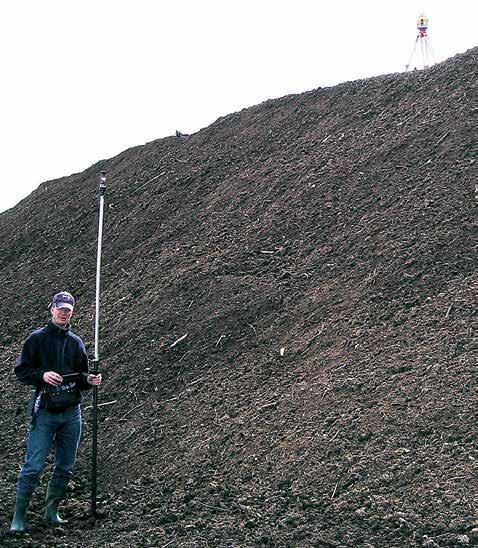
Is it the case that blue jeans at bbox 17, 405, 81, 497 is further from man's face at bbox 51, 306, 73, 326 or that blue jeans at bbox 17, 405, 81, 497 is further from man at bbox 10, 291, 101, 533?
man's face at bbox 51, 306, 73, 326

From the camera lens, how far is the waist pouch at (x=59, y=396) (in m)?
6.14

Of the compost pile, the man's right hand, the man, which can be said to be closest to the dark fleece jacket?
the man

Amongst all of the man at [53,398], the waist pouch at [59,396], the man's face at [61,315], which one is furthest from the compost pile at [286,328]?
the man's face at [61,315]

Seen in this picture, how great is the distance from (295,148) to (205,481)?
24.3 ft

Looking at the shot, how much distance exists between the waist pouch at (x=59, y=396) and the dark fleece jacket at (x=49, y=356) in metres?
0.08

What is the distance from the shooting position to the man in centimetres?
606

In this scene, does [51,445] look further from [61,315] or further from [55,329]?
[61,315]

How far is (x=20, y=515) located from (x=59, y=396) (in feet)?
3.11

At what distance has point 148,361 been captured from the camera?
30.4ft

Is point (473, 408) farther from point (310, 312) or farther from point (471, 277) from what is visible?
point (310, 312)

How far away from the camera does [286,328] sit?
8.77 metres

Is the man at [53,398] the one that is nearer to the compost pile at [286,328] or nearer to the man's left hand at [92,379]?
the man's left hand at [92,379]

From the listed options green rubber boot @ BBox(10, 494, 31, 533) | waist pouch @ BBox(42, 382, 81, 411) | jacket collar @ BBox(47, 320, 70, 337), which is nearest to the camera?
green rubber boot @ BBox(10, 494, 31, 533)

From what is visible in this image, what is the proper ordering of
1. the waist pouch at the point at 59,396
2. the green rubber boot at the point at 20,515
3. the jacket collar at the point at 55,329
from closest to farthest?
1. the green rubber boot at the point at 20,515
2. the waist pouch at the point at 59,396
3. the jacket collar at the point at 55,329
